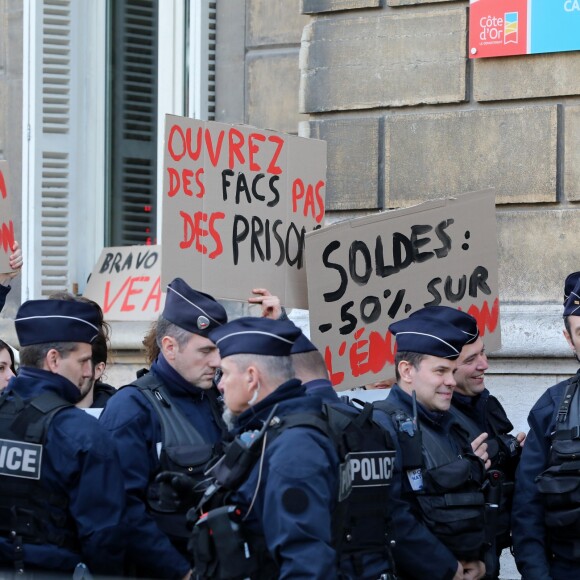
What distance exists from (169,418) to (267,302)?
739 millimetres

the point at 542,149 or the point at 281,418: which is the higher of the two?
the point at 542,149

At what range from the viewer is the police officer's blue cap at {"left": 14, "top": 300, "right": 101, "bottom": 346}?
440 cm

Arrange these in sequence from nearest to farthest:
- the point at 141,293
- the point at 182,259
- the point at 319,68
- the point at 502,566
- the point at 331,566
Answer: the point at 331,566
the point at 182,259
the point at 502,566
the point at 319,68
the point at 141,293

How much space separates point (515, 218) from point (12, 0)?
404cm

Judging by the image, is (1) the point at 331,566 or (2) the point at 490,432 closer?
(1) the point at 331,566

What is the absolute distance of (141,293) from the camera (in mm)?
8125

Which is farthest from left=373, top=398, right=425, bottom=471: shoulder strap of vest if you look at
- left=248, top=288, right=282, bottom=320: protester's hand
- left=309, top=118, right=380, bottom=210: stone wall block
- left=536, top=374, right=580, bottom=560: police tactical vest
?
left=309, top=118, right=380, bottom=210: stone wall block

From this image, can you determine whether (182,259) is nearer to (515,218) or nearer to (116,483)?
(116,483)

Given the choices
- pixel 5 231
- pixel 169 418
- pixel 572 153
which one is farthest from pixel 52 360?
pixel 572 153

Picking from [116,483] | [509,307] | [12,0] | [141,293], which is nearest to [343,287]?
[116,483]

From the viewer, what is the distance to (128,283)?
8.28 m

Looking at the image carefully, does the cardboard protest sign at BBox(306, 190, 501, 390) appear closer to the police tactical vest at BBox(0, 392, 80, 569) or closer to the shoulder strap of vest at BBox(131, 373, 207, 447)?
the shoulder strap of vest at BBox(131, 373, 207, 447)

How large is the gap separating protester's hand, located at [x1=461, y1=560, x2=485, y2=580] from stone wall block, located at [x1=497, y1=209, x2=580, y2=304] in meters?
2.47

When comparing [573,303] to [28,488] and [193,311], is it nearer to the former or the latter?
[193,311]
